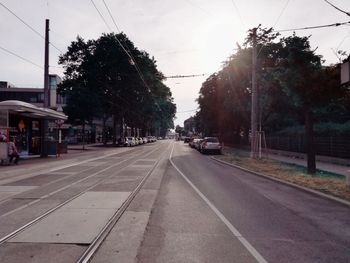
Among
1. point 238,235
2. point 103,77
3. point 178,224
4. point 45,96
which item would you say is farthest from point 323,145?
point 103,77

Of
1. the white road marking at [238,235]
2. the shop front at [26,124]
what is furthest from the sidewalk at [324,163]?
the shop front at [26,124]

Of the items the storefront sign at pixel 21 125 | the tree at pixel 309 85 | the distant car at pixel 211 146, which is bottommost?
Answer: the distant car at pixel 211 146

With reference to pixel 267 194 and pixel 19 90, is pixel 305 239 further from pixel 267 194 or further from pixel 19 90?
pixel 19 90

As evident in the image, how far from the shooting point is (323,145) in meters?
29.6

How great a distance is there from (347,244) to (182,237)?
263 cm

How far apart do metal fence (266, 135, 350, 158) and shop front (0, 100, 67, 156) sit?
1847 cm

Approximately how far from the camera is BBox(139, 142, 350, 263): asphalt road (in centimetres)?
641

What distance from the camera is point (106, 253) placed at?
6379 millimetres

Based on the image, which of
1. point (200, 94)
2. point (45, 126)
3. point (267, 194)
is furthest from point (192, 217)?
point (200, 94)

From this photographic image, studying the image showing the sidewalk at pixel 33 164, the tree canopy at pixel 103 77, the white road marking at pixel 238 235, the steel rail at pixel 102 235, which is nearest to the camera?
the steel rail at pixel 102 235

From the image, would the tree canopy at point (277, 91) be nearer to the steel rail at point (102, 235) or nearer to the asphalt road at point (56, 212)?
the asphalt road at point (56, 212)

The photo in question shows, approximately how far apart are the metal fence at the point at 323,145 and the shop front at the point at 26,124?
18467 mm

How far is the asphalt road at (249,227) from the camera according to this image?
6.41 m

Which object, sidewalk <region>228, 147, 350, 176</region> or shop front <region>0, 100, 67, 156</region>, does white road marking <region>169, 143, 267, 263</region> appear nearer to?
sidewalk <region>228, 147, 350, 176</region>
